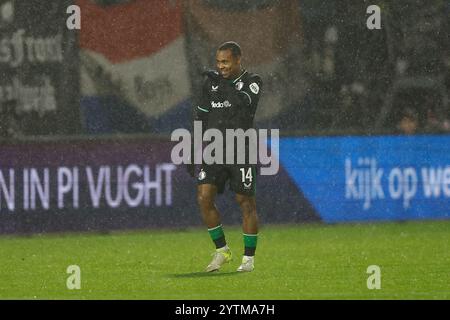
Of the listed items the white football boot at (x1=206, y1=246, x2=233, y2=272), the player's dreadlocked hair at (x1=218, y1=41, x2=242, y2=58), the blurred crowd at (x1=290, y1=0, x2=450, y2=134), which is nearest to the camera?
the player's dreadlocked hair at (x1=218, y1=41, x2=242, y2=58)

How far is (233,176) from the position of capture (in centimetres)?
1420

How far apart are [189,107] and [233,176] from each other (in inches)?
244

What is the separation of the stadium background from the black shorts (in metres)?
4.61

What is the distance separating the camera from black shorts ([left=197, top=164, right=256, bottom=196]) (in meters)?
14.1

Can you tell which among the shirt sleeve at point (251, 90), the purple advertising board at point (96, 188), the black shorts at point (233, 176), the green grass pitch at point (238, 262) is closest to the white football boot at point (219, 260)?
the green grass pitch at point (238, 262)

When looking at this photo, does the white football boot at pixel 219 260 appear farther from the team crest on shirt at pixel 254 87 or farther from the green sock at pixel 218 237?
the team crest on shirt at pixel 254 87

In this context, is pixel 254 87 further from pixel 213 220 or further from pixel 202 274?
pixel 202 274

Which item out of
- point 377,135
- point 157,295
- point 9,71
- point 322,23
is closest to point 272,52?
point 322,23

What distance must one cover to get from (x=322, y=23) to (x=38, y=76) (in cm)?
402

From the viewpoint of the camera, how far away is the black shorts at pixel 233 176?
1411cm

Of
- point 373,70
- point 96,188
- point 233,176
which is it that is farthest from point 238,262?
point 373,70

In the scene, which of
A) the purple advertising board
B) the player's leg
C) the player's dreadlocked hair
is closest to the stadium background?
the purple advertising board

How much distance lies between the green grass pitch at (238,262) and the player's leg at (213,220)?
16cm

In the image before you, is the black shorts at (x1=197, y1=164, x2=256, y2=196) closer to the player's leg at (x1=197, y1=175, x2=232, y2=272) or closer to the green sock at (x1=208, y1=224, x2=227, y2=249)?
the player's leg at (x1=197, y1=175, x2=232, y2=272)
